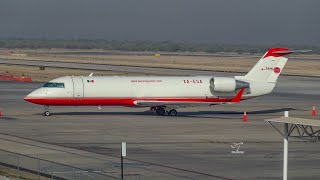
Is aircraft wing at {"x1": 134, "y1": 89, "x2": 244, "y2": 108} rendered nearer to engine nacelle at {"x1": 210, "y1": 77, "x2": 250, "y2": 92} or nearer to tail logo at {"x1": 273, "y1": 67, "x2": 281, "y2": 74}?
engine nacelle at {"x1": 210, "y1": 77, "x2": 250, "y2": 92}

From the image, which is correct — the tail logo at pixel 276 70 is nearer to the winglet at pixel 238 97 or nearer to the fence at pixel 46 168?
the winglet at pixel 238 97

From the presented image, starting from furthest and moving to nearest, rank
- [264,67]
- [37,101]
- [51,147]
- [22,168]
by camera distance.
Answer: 1. [264,67]
2. [37,101]
3. [51,147]
4. [22,168]

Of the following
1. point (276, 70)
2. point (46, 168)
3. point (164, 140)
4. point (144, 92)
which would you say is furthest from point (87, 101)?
point (46, 168)

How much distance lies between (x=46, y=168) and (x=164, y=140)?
13.0 m

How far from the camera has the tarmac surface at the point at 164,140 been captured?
37.2m

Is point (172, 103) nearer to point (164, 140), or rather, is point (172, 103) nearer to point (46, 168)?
point (164, 140)

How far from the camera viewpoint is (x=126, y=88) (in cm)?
6094

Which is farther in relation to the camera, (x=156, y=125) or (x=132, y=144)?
(x=156, y=125)

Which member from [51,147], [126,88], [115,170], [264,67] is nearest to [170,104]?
[126,88]

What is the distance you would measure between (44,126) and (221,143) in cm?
1408

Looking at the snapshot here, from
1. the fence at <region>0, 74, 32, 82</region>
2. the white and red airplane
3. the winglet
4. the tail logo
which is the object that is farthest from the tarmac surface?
the fence at <region>0, 74, 32, 82</region>

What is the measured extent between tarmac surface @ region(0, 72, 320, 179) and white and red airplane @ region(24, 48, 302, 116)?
3.88ft

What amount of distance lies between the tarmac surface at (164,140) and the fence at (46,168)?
109 cm

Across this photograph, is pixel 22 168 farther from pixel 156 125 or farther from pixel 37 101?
pixel 37 101
